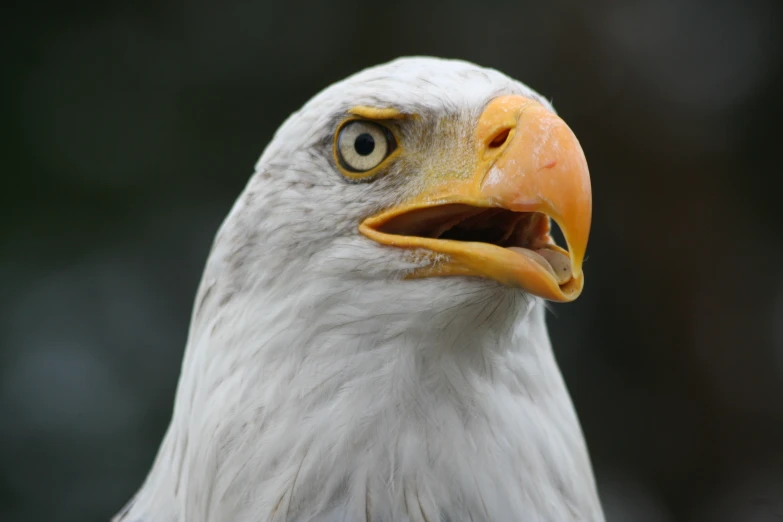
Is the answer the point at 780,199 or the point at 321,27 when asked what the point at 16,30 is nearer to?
the point at 321,27

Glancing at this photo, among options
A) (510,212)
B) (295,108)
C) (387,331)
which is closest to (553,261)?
(510,212)

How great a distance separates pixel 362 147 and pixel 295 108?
9.86ft

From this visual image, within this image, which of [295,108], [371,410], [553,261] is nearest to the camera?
[553,261]

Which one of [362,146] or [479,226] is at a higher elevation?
[362,146]

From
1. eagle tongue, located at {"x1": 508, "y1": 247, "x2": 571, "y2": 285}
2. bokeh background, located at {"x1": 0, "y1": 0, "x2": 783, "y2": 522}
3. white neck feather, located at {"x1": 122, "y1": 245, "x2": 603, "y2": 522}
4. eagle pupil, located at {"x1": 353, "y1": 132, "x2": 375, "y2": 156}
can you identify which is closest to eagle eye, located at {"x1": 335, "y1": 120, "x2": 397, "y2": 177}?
eagle pupil, located at {"x1": 353, "y1": 132, "x2": 375, "y2": 156}

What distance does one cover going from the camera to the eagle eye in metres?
1.61

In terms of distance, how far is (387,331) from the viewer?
5.12 feet

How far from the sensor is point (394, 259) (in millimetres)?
1521

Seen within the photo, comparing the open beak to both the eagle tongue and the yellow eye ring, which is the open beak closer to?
the eagle tongue

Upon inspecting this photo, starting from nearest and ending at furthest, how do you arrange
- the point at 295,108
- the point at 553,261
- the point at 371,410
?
the point at 553,261, the point at 371,410, the point at 295,108

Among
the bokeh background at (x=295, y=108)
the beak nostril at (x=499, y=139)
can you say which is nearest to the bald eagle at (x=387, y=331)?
the beak nostril at (x=499, y=139)

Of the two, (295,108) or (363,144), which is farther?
(295,108)

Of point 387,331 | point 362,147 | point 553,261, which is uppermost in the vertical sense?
point 362,147

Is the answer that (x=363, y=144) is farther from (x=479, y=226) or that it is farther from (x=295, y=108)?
(x=295, y=108)
